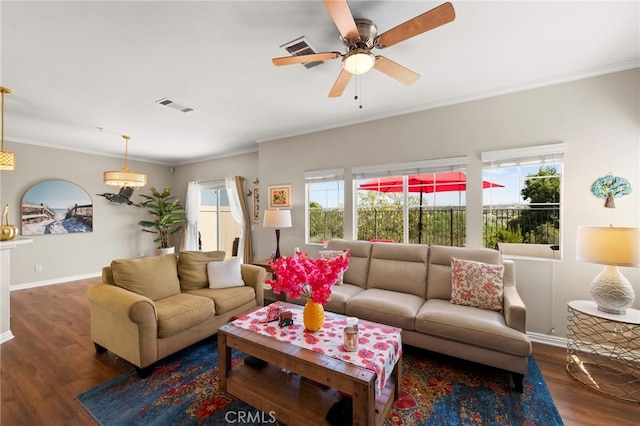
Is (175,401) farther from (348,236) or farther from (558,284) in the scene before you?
(558,284)

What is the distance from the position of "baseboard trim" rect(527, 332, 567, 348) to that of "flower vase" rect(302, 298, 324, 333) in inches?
98.7

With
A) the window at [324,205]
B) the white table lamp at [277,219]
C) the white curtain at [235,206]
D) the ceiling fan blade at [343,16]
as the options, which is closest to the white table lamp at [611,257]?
the ceiling fan blade at [343,16]

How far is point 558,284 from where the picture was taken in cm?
272

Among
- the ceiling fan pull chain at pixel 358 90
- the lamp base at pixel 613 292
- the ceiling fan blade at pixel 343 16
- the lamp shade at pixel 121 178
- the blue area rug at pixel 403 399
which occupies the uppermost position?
the ceiling fan pull chain at pixel 358 90

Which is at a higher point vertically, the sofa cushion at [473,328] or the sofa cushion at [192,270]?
the sofa cushion at [192,270]

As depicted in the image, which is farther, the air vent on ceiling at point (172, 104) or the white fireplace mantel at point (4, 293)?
the air vent on ceiling at point (172, 104)

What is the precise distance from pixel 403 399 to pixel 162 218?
621 centimetres

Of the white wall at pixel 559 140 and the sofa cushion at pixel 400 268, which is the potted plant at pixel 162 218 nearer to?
the sofa cushion at pixel 400 268

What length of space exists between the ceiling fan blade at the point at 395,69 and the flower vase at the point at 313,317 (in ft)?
5.94

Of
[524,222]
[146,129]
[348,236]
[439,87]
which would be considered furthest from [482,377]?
[146,129]

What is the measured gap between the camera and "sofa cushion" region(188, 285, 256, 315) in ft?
8.98

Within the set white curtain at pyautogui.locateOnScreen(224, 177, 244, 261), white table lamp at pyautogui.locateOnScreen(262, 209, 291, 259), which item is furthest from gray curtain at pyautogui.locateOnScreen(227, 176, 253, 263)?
white table lamp at pyautogui.locateOnScreen(262, 209, 291, 259)

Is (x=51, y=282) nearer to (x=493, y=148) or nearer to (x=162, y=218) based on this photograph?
(x=162, y=218)

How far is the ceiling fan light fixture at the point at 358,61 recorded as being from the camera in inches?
69.5
